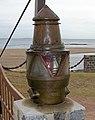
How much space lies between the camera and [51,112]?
3.14ft

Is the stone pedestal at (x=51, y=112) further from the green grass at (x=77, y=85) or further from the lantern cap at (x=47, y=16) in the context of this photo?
the green grass at (x=77, y=85)

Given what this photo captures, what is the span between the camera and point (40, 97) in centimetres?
100

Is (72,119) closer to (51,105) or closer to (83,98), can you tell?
(51,105)

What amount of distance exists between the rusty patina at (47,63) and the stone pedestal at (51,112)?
3 cm

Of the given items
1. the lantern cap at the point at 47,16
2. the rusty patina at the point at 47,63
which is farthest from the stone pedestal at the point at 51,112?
the lantern cap at the point at 47,16

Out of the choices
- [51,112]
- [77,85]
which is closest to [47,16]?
[51,112]

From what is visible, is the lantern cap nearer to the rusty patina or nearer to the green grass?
the rusty patina

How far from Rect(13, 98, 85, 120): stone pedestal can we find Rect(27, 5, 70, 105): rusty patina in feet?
0.10

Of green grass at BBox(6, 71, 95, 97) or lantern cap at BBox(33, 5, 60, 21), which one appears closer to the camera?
lantern cap at BBox(33, 5, 60, 21)

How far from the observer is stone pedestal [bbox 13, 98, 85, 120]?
94 cm

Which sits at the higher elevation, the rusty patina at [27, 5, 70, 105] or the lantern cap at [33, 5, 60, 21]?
the lantern cap at [33, 5, 60, 21]

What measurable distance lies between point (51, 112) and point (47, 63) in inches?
7.2

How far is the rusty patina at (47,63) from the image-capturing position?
0.98 meters

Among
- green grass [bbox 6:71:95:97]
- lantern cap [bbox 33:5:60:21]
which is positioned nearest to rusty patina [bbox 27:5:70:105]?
lantern cap [bbox 33:5:60:21]
